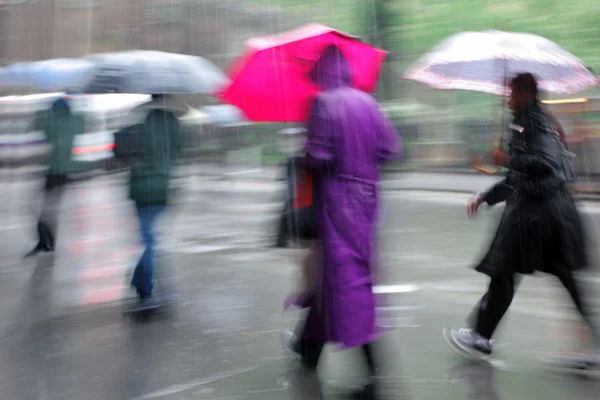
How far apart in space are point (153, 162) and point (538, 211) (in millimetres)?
2806

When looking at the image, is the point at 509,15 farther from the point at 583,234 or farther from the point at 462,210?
the point at 583,234

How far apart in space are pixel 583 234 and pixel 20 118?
839 inches

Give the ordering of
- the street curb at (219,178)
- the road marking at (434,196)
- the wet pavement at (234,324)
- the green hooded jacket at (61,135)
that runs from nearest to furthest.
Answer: the wet pavement at (234,324) < the green hooded jacket at (61,135) < the street curb at (219,178) < the road marking at (434,196)

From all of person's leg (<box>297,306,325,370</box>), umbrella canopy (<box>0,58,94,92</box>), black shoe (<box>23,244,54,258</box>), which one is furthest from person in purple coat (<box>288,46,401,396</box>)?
black shoe (<box>23,244,54,258</box>)

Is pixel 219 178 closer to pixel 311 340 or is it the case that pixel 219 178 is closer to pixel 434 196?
pixel 434 196

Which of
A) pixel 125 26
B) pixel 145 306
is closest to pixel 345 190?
pixel 145 306

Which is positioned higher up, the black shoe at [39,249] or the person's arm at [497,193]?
the person's arm at [497,193]

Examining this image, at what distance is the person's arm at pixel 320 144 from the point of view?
3.89 m

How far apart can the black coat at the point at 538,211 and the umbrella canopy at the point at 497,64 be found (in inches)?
12.1

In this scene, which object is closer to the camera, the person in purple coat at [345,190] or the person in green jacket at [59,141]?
the person in purple coat at [345,190]

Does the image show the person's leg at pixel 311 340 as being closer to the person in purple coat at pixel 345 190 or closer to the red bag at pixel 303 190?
the person in purple coat at pixel 345 190

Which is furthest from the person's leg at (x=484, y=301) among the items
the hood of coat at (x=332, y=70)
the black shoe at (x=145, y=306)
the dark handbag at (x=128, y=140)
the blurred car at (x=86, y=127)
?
the blurred car at (x=86, y=127)

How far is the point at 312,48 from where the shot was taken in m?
4.12

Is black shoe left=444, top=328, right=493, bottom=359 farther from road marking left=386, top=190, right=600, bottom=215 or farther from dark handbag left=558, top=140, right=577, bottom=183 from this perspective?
road marking left=386, top=190, right=600, bottom=215
